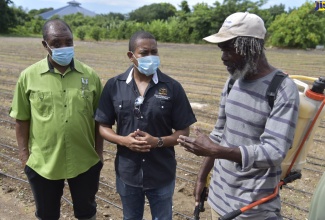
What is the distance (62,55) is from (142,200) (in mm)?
1277

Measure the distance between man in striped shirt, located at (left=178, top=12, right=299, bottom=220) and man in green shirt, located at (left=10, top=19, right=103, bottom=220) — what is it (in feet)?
3.89

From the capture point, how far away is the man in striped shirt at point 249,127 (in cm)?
175

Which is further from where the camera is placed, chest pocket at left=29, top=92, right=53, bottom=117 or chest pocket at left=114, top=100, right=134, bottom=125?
chest pocket at left=29, top=92, right=53, bottom=117

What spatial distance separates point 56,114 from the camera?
2.67 m

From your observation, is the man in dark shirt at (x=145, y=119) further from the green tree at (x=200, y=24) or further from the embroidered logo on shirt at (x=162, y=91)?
the green tree at (x=200, y=24)

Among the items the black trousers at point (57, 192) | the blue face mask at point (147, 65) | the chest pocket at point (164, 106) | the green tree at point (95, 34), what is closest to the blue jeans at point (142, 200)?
the black trousers at point (57, 192)

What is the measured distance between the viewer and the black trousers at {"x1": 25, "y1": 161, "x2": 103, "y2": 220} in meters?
2.79

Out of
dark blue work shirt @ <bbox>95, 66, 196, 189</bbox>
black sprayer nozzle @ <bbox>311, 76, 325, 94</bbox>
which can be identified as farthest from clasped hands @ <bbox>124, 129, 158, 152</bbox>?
black sprayer nozzle @ <bbox>311, 76, 325, 94</bbox>

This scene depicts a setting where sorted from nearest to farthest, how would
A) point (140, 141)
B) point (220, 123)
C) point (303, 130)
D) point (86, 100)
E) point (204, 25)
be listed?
point (303, 130), point (220, 123), point (140, 141), point (86, 100), point (204, 25)

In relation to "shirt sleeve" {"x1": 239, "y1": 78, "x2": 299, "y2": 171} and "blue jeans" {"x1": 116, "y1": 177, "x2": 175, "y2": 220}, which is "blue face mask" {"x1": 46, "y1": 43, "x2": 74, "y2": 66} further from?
"shirt sleeve" {"x1": 239, "y1": 78, "x2": 299, "y2": 171}

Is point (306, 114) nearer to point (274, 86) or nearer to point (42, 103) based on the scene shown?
point (274, 86)

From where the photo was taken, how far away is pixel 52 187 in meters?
2.84

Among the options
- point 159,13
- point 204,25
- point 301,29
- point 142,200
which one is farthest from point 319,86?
point 159,13

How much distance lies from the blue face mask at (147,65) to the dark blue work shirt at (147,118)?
0.25 feet
